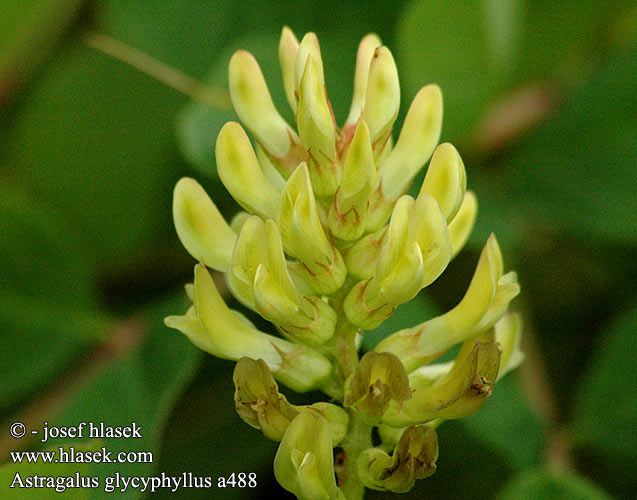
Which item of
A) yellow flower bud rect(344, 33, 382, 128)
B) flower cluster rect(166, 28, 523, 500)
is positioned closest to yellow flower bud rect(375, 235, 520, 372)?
flower cluster rect(166, 28, 523, 500)

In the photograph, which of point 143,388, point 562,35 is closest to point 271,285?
point 143,388

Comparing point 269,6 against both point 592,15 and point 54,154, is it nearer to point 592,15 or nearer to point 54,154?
point 54,154

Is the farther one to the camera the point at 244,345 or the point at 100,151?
the point at 100,151

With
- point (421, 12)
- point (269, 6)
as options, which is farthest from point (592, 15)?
point (269, 6)

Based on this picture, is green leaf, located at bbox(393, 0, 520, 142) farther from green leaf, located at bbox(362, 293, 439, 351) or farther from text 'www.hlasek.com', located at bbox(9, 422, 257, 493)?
text 'www.hlasek.com', located at bbox(9, 422, 257, 493)

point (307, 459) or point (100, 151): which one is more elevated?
point (100, 151)

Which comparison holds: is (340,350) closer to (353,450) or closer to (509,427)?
(353,450)
